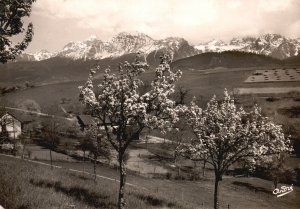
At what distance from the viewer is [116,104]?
88.7 feet

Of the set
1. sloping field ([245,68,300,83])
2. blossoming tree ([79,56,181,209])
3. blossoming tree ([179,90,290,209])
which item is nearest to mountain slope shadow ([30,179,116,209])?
blossoming tree ([79,56,181,209])

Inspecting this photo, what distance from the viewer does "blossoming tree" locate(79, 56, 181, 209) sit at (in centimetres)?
2608

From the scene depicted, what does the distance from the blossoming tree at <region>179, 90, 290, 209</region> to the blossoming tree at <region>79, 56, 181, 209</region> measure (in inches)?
276

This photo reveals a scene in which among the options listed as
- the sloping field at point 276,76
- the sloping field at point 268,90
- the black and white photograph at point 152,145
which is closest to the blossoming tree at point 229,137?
the black and white photograph at point 152,145

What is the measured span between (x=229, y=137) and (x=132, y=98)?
40.8ft

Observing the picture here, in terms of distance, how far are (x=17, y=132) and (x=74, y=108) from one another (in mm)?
54950

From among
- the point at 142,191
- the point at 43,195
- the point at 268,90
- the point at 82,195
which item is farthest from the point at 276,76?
the point at 43,195

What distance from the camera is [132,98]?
25.9m

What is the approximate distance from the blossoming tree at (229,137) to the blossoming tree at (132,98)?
7006 mm

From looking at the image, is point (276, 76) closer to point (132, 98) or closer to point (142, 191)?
point (142, 191)

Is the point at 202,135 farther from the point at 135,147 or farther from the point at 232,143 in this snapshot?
the point at 135,147

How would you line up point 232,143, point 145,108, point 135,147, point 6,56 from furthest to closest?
point 135,147 < point 232,143 < point 145,108 < point 6,56

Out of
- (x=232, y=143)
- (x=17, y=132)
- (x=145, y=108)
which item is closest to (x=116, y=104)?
(x=145, y=108)

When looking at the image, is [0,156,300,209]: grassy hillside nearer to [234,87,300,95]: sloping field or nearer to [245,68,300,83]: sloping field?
[234,87,300,95]: sloping field
